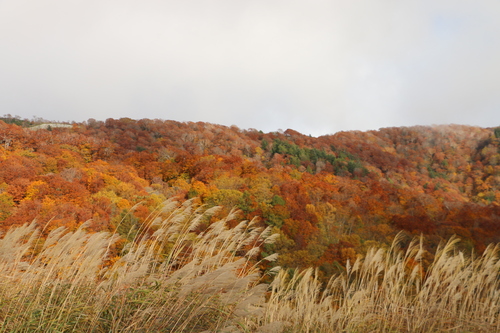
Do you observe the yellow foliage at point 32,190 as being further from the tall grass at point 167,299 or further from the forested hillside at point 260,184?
the tall grass at point 167,299

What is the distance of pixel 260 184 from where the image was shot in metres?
40.1

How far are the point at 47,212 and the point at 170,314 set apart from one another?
26342 mm

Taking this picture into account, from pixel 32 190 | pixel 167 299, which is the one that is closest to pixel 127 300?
pixel 167 299

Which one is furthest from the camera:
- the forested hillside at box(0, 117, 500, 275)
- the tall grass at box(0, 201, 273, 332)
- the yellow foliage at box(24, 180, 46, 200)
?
the yellow foliage at box(24, 180, 46, 200)

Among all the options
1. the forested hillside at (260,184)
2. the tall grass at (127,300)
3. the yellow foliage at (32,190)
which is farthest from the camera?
the yellow foliage at (32,190)

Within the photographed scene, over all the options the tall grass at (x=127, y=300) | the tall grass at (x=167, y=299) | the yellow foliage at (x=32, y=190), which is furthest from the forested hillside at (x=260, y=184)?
the tall grass at (x=127, y=300)

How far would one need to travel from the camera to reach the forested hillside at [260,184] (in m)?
25.6

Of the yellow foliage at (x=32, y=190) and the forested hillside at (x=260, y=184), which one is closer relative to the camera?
the forested hillside at (x=260, y=184)

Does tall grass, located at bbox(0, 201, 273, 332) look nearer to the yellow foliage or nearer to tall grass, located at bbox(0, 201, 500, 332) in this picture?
tall grass, located at bbox(0, 201, 500, 332)

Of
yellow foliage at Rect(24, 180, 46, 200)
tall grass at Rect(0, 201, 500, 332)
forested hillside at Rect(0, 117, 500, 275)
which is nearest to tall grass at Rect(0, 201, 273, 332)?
tall grass at Rect(0, 201, 500, 332)

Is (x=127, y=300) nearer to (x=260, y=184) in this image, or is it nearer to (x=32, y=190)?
(x=32, y=190)

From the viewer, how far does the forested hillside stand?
83.9 feet

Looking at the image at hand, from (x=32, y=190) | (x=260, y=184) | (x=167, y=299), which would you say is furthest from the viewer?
(x=260, y=184)

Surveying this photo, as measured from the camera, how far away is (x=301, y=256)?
998 inches
